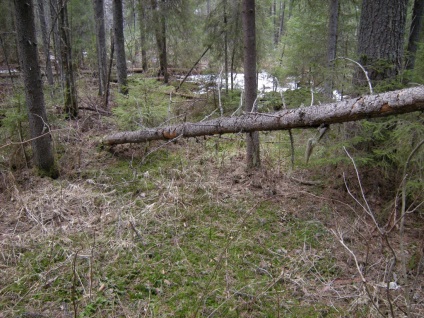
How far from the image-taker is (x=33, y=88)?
14.8ft

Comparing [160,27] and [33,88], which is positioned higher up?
[160,27]

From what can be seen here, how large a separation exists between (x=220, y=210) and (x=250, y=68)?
2.41 metres

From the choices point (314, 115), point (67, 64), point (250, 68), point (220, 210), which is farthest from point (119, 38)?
point (314, 115)

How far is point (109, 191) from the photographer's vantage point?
4.61 meters

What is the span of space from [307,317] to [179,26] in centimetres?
1108

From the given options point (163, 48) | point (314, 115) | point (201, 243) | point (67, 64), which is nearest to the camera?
point (314, 115)

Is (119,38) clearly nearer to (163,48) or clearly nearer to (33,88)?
(163,48)

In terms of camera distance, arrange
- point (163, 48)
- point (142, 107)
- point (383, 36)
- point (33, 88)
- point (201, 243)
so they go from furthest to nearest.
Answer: point (163, 48), point (142, 107), point (33, 88), point (383, 36), point (201, 243)

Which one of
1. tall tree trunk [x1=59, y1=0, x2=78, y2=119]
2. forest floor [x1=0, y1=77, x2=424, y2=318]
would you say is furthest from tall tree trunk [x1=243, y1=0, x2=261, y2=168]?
tall tree trunk [x1=59, y1=0, x2=78, y2=119]

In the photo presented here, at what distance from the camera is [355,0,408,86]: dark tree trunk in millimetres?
4129

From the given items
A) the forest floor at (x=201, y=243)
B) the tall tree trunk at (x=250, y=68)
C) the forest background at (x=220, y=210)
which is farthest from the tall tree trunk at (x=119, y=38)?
the tall tree trunk at (x=250, y=68)

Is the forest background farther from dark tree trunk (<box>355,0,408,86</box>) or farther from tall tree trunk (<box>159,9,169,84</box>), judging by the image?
tall tree trunk (<box>159,9,169,84</box>)

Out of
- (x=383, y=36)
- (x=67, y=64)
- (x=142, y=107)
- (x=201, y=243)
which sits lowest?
(x=201, y=243)

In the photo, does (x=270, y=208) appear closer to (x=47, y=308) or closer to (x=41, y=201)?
(x=47, y=308)
